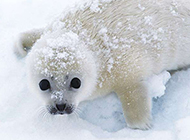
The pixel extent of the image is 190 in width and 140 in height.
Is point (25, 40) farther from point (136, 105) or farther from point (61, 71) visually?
point (136, 105)

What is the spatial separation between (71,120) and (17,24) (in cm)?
172

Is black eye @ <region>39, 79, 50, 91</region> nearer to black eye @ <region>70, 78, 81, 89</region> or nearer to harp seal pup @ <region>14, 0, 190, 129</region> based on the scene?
harp seal pup @ <region>14, 0, 190, 129</region>

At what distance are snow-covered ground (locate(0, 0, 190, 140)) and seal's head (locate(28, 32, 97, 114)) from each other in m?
0.28

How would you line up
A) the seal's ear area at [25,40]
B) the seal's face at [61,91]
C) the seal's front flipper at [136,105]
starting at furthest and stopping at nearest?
1. the seal's ear area at [25,40]
2. the seal's front flipper at [136,105]
3. the seal's face at [61,91]

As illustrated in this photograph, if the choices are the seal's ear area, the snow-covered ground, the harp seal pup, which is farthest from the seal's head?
the seal's ear area

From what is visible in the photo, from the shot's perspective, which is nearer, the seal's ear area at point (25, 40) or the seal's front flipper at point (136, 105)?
the seal's front flipper at point (136, 105)

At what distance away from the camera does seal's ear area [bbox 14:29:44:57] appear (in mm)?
3043

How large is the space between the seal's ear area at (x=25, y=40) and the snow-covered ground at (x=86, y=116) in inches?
3.6

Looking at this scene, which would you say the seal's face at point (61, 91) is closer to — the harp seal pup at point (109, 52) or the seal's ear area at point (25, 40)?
the harp seal pup at point (109, 52)

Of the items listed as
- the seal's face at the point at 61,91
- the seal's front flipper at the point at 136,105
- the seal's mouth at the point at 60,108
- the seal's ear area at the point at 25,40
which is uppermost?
the seal's ear area at the point at 25,40

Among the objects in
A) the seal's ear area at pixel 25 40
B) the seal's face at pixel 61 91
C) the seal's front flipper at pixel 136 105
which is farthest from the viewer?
the seal's ear area at pixel 25 40

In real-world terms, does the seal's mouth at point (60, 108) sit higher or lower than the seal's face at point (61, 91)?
lower

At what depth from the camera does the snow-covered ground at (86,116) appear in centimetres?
225

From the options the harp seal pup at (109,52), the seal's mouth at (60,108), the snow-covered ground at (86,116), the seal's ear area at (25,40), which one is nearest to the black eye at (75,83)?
the harp seal pup at (109,52)
